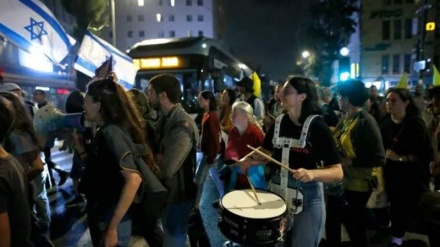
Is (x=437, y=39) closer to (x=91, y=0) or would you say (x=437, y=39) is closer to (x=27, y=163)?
(x=91, y=0)

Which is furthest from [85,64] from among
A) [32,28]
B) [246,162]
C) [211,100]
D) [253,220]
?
[253,220]

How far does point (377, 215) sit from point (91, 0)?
3846 centimetres

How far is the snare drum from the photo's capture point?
103 inches

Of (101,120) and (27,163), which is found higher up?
(101,120)

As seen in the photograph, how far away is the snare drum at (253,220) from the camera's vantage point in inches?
103

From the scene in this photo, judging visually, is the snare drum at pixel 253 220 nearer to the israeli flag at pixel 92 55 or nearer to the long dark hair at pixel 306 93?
the long dark hair at pixel 306 93

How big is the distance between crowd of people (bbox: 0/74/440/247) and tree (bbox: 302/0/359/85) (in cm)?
3818

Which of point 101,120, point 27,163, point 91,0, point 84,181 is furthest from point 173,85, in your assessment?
point 91,0

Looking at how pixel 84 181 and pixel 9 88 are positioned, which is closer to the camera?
pixel 84 181

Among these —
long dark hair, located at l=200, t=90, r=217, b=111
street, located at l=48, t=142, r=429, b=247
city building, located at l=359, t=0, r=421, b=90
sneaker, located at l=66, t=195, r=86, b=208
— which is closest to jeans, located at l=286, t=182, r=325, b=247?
street, located at l=48, t=142, r=429, b=247

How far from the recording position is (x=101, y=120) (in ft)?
9.07

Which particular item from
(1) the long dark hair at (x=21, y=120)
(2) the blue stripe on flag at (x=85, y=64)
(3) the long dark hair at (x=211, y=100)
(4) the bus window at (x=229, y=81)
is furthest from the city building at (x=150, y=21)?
(1) the long dark hair at (x=21, y=120)

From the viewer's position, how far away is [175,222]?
3.42 meters

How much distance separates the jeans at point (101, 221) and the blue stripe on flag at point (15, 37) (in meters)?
3.05
